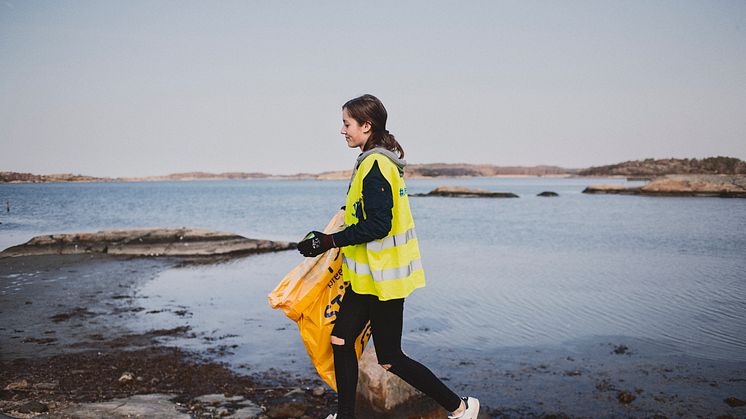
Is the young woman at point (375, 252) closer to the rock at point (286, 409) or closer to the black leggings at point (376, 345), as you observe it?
the black leggings at point (376, 345)

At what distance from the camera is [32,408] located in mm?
4273

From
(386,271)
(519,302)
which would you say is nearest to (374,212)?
(386,271)

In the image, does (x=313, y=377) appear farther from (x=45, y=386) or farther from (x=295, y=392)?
(x=45, y=386)

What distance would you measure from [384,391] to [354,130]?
2240 millimetres

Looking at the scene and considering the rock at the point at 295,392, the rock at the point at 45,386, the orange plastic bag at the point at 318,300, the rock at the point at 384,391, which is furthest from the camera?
the rock at the point at 295,392

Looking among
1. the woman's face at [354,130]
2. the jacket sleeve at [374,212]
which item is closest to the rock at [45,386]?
the jacket sleeve at [374,212]

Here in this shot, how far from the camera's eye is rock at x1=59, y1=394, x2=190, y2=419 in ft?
14.2

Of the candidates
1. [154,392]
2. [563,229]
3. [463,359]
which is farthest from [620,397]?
[563,229]

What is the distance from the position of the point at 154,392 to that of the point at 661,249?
18.2 meters

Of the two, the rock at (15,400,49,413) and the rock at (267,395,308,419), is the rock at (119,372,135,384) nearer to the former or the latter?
the rock at (15,400,49,413)

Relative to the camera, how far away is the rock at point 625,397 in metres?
5.58

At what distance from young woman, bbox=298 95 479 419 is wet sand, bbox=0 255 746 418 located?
3.75ft

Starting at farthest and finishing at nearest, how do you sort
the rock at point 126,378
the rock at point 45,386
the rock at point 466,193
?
the rock at point 466,193 < the rock at point 126,378 < the rock at point 45,386

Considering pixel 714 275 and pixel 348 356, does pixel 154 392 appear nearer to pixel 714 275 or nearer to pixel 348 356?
pixel 348 356
